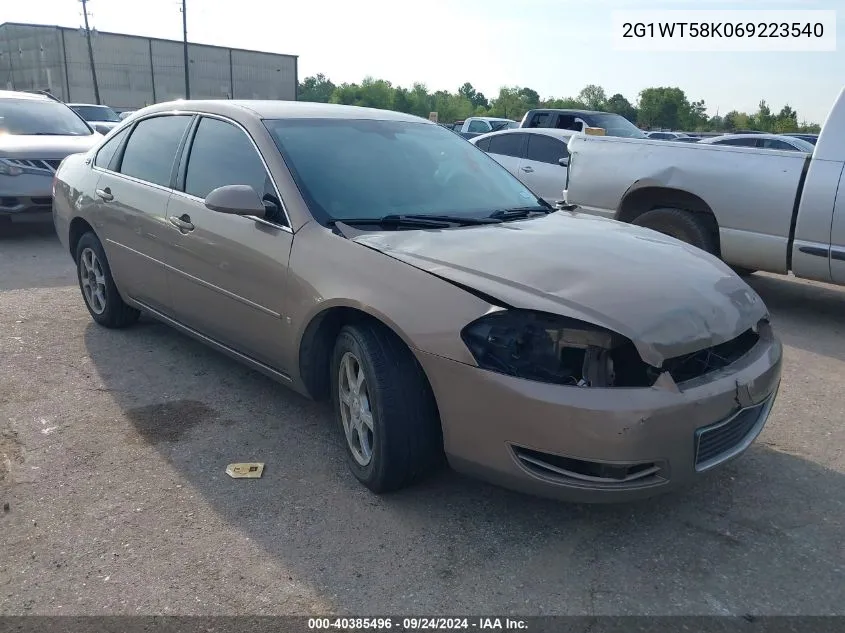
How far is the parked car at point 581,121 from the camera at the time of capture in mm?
14219

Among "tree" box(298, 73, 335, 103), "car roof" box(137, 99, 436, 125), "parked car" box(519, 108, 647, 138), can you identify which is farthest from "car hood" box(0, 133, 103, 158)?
"tree" box(298, 73, 335, 103)

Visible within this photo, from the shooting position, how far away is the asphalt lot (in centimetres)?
256

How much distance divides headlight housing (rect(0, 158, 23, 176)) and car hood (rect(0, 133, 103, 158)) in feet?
0.35

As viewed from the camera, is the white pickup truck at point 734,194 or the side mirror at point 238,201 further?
the white pickup truck at point 734,194

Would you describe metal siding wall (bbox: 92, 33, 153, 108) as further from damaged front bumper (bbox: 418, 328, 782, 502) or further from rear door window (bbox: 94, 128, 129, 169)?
damaged front bumper (bbox: 418, 328, 782, 502)

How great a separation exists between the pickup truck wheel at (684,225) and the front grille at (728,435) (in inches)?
148

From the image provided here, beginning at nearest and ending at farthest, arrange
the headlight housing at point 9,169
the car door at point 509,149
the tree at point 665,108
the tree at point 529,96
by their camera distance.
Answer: the headlight housing at point 9,169, the car door at point 509,149, the tree at point 665,108, the tree at point 529,96

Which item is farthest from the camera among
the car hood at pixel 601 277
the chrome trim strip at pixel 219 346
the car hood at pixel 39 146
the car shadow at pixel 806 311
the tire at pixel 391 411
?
the car hood at pixel 39 146

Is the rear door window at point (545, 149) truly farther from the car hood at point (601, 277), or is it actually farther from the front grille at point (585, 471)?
the front grille at point (585, 471)

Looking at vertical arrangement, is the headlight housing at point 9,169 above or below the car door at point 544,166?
below

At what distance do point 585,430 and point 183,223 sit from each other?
8.79ft

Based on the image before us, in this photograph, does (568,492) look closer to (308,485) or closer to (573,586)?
(573,586)

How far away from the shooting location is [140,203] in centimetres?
459

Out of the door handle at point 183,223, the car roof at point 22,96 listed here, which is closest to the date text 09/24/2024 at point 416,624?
the door handle at point 183,223
